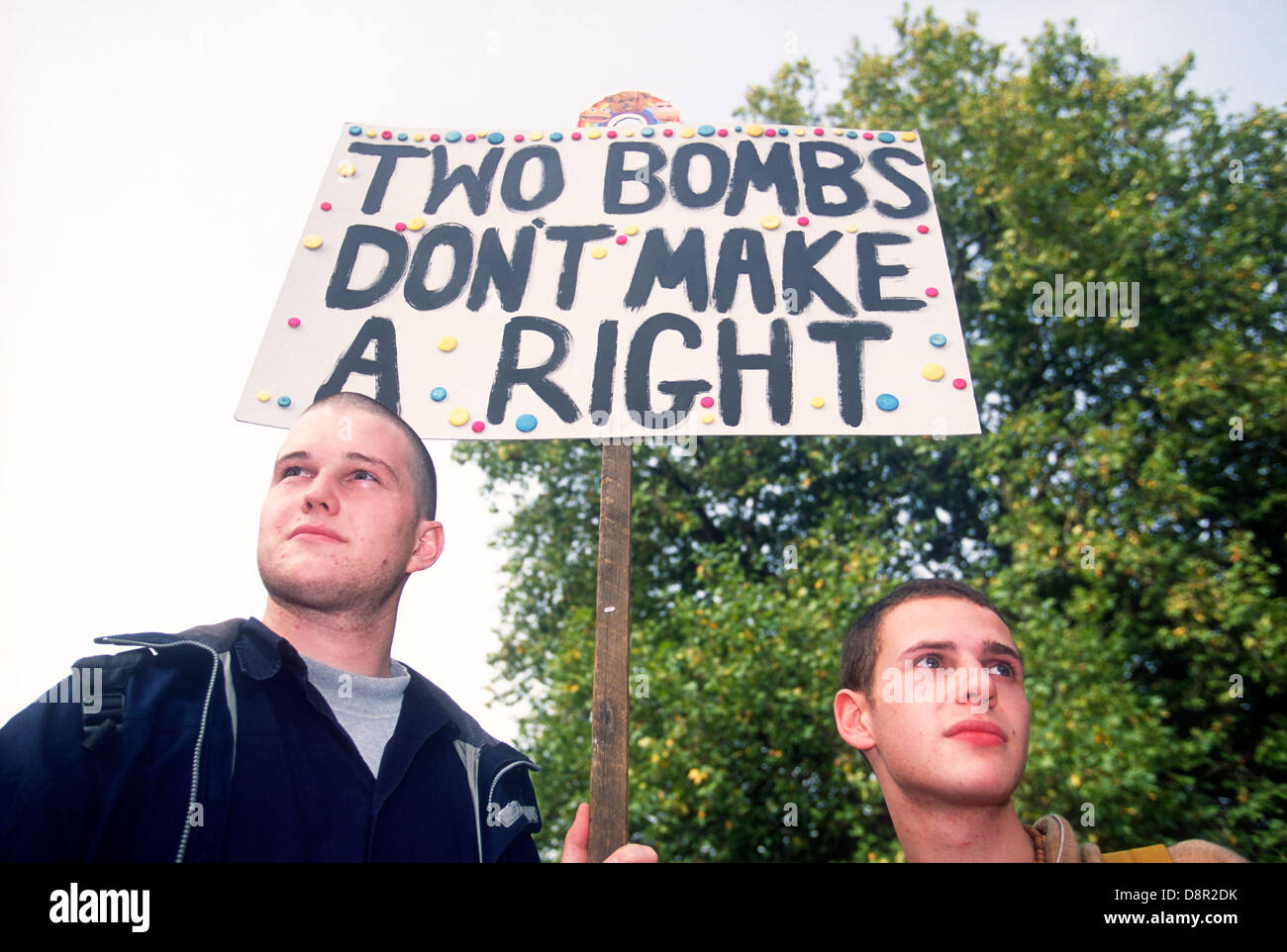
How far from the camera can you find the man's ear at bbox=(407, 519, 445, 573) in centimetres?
236

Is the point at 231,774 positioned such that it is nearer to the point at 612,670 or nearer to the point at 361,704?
the point at 361,704

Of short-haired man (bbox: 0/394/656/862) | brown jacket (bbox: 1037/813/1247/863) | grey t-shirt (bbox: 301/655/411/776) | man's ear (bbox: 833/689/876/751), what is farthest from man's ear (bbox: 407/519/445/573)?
brown jacket (bbox: 1037/813/1247/863)

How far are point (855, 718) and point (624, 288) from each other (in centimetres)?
149

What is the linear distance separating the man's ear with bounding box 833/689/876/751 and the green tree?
11.5ft

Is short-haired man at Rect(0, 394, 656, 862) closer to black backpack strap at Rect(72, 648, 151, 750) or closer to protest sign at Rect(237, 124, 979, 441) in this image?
black backpack strap at Rect(72, 648, 151, 750)

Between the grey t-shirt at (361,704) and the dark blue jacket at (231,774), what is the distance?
5 centimetres

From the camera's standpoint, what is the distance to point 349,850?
6.42ft

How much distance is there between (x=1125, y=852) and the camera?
2.19 meters

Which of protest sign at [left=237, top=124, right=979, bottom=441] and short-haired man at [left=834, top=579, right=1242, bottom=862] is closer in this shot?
short-haired man at [left=834, top=579, right=1242, bottom=862]

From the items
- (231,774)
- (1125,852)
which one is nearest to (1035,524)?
(1125,852)

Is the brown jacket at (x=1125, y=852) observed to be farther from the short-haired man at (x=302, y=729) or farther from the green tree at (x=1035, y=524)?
the green tree at (x=1035, y=524)
